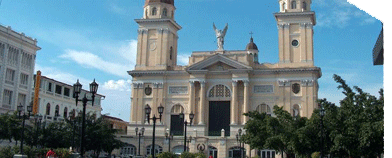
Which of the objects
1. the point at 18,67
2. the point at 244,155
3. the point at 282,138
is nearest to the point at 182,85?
the point at 244,155

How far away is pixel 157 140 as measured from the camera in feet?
204

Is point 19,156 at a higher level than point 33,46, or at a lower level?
lower

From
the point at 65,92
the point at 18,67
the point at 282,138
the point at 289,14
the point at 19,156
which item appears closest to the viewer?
the point at 19,156

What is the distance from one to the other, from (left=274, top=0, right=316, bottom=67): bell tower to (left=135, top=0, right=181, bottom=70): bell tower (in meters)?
16.0

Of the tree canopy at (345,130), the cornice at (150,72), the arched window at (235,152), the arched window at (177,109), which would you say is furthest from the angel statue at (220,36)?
the tree canopy at (345,130)

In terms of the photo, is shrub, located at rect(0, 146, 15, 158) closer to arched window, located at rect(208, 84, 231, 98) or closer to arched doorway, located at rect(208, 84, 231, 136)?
arched doorway, located at rect(208, 84, 231, 136)

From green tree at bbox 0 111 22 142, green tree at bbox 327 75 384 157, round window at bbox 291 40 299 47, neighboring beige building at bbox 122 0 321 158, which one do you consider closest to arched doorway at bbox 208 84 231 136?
neighboring beige building at bbox 122 0 321 158

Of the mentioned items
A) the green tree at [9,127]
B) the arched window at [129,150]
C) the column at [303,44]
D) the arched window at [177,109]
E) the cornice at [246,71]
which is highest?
the column at [303,44]

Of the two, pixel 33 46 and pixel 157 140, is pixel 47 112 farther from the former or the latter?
pixel 157 140

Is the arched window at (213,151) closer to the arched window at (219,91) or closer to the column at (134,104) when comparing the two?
the arched window at (219,91)

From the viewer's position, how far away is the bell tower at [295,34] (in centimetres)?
6009

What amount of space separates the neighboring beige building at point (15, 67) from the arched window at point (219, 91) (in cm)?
2423

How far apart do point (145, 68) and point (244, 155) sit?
761 inches

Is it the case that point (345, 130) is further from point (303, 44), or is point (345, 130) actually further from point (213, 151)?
point (303, 44)
